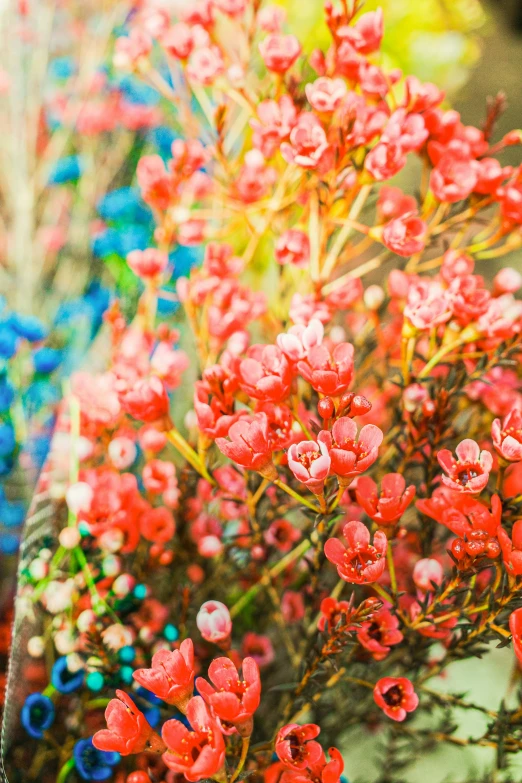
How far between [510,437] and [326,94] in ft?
1.23

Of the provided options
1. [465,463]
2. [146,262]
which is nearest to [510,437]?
[465,463]

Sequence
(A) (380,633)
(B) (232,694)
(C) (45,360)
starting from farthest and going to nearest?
(C) (45,360) < (A) (380,633) < (B) (232,694)

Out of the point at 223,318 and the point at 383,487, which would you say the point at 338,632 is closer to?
the point at 383,487

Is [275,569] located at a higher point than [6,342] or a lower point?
lower

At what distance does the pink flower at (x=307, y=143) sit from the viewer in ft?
1.76

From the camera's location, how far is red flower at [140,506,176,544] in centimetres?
66

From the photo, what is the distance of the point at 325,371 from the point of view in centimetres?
43

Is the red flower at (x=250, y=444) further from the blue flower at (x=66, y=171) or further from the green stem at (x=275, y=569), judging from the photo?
the blue flower at (x=66, y=171)

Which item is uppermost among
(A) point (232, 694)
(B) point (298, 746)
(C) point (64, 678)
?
(A) point (232, 694)

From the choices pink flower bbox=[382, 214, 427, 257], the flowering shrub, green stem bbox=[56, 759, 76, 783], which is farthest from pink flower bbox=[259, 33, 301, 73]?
green stem bbox=[56, 759, 76, 783]

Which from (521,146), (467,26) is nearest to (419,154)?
(521,146)

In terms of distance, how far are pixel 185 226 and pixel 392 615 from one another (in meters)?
0.54

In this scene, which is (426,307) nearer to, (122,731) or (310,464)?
(310,464)

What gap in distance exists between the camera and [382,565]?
16.6 inches
